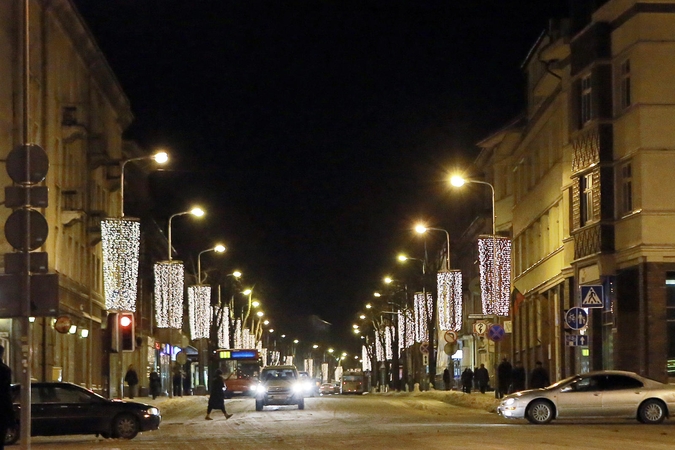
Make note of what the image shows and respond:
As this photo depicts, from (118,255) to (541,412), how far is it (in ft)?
70.7

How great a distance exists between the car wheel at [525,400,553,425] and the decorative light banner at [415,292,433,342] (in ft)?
151

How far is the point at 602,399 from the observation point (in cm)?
3186

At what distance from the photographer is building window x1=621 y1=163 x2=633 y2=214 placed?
137 ft

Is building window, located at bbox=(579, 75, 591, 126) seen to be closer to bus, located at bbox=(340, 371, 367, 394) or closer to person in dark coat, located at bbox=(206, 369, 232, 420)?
person in dark coat, located at bbox=(206, 369, 232, 420)

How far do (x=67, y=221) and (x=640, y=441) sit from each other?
35.1 metres

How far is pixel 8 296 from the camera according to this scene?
17.0 meters

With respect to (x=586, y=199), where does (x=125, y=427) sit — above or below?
below

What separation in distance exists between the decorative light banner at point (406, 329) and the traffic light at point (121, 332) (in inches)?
2039

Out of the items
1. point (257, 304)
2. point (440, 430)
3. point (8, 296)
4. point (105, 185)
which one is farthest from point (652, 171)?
point (257, 304)

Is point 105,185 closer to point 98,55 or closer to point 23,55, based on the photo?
point 98,55

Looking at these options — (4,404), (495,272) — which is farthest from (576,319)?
(4,404)

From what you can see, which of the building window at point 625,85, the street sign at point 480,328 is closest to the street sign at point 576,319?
the building window at point 625,85

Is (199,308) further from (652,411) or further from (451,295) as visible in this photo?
(652,411)

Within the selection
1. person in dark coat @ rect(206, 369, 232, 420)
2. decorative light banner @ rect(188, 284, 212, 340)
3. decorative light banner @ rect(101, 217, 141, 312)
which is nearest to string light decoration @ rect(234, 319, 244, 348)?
decorative light banner @ rect(188, 284, 212, 340)
